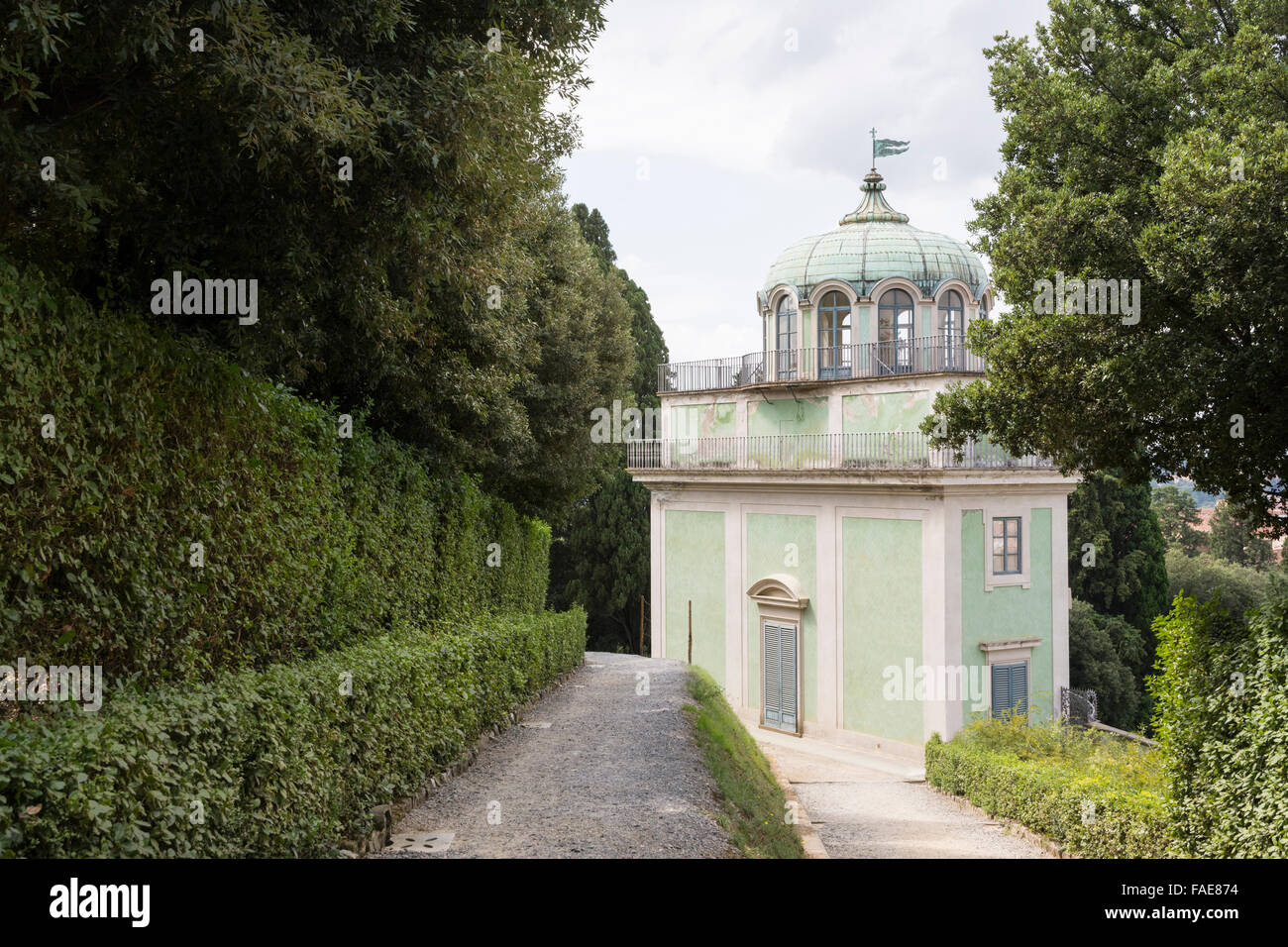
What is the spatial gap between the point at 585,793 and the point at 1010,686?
63.5 feet

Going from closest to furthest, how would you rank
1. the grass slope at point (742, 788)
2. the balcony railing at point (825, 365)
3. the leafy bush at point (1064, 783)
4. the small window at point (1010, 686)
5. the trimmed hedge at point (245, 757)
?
the trimmed hedge at point (245, 757)
the grass slope at point (742, 788)
the leafy bush at point (1064, 783)
the small window at point (1010, 686)
the balcony railing at point (825, 365)

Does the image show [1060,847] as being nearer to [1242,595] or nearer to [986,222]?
[986,222]

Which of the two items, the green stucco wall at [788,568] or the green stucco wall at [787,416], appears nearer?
the green stucco wall at [788,568]

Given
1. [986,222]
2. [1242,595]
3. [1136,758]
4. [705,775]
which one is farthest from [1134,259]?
[1242,595]

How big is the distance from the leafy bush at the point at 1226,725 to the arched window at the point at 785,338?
2175 cm

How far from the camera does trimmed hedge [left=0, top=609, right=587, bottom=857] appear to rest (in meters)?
5.40

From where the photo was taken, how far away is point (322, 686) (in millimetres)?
9359

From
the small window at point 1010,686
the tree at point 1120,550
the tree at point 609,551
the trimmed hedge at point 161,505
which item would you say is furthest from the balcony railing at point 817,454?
the trimmed hedge at point 161,505

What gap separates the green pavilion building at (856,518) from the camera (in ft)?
90.1

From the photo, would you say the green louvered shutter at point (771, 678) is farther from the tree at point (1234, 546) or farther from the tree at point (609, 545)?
the tree at point (1234, 546)

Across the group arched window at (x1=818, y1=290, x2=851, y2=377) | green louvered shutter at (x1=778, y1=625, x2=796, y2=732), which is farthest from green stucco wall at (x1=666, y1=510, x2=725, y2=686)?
arched window at (x1=818, y1=290, x2=851, y2=377)

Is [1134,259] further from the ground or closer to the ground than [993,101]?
closer to the ground

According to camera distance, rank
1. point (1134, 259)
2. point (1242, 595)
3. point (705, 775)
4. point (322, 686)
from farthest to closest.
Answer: point (1242, 595)
point (705, 775)
point (1134, 259)
point (322, 686)
